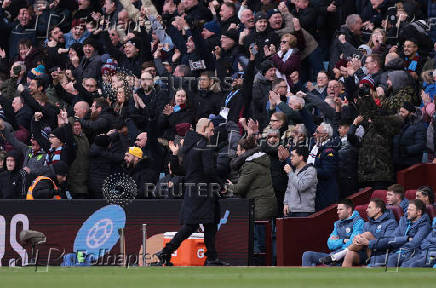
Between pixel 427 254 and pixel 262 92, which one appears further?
pixel 262 92

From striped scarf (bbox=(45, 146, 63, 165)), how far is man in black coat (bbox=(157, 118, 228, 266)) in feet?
9.60

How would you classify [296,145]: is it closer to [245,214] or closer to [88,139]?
[245,214]

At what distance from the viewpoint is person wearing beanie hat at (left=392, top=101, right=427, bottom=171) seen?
60.2ft

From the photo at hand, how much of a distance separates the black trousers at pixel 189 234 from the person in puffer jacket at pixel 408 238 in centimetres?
238

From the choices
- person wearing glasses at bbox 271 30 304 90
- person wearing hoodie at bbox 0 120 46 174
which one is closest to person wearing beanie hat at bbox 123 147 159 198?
person wearing hoodie at bbox 0 120 46 174

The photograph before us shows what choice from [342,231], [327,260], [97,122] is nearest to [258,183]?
[342,231]

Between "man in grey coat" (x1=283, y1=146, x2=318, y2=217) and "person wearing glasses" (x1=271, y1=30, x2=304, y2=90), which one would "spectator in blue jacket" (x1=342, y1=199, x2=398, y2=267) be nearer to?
"man in grey coat" (x1=283, y1=146, x2=318, y2=217)

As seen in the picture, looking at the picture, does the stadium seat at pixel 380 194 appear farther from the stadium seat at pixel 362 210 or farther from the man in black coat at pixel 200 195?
the man in black coat at pixel 200 195

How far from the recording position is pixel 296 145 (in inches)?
734

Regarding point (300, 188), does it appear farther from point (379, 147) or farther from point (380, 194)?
point (379, 147)

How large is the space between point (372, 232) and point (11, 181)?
664 cm

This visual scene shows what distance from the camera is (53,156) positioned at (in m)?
19.4

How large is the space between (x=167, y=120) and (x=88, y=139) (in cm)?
142

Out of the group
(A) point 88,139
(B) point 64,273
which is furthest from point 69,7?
(B) point 64,273
